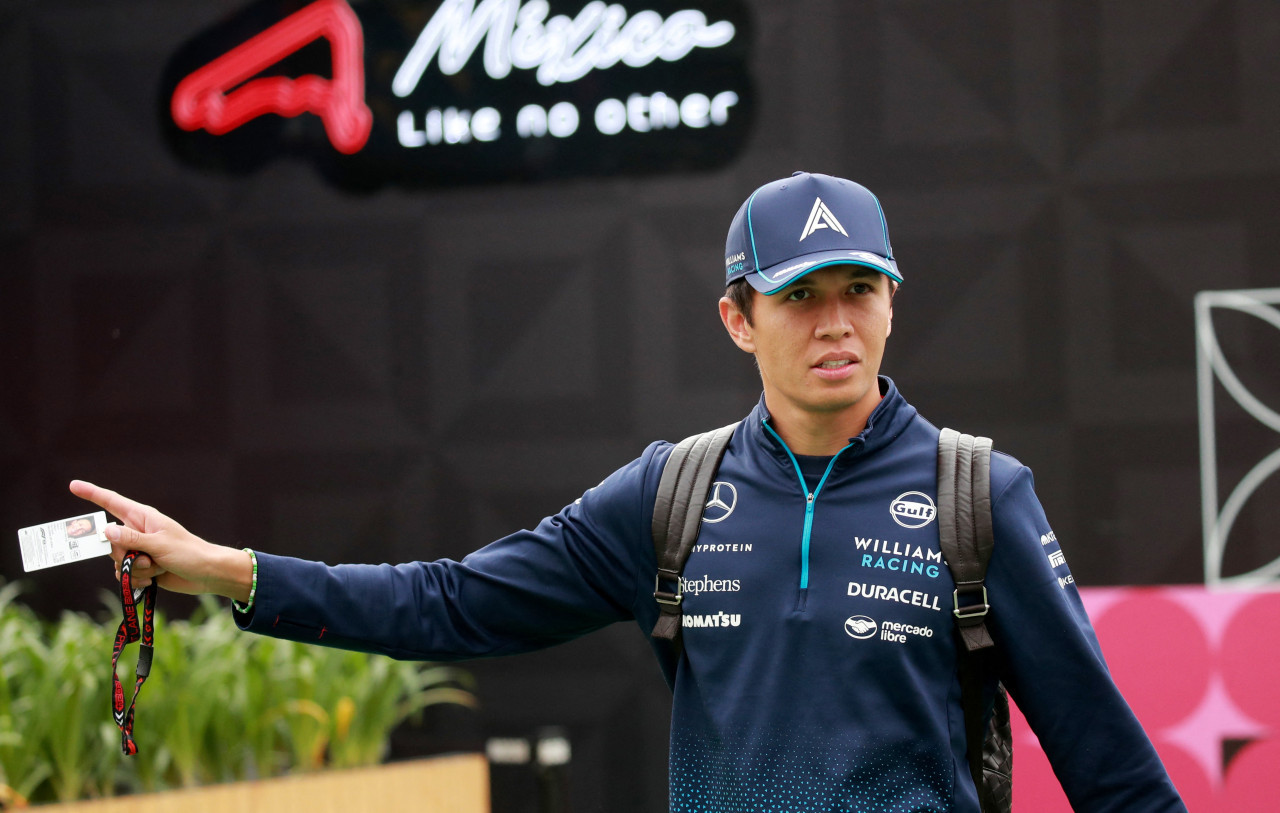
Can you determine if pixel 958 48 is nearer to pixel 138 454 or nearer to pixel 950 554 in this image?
pixel 950 554

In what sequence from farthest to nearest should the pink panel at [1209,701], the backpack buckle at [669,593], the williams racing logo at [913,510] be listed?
the pink panel at [1209,701]
the backpack buckle at [669,593]
the williams racing logo at [913,510]

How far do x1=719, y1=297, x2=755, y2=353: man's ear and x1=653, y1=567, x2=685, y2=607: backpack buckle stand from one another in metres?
0.39

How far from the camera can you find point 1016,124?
4617mm

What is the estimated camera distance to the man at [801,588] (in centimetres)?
158

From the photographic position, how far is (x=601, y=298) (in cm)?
491

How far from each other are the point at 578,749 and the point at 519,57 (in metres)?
2.99

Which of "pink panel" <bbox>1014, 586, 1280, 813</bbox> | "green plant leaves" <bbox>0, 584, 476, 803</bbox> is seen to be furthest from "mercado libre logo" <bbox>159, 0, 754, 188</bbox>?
"pink panel" <bbox>1014, 586, 1280, 813</bbox>

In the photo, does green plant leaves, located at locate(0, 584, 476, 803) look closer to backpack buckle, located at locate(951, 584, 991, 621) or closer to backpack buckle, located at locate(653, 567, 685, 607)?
backpack buckle, located at locate(653, 567, 685, 607)

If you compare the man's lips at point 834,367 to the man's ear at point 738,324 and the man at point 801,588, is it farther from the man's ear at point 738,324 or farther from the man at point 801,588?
the man's ear at point 738,324

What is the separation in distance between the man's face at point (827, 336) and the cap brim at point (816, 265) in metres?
0.03

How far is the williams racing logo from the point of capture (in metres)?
1.69

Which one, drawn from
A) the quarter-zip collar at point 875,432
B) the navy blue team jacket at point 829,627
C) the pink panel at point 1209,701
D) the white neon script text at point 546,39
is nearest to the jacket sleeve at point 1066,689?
the navy blue team jacket at point 829,627

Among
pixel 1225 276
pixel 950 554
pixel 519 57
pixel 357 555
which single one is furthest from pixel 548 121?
pixel 950 554

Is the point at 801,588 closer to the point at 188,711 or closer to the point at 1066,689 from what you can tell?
the point at 1066,689
